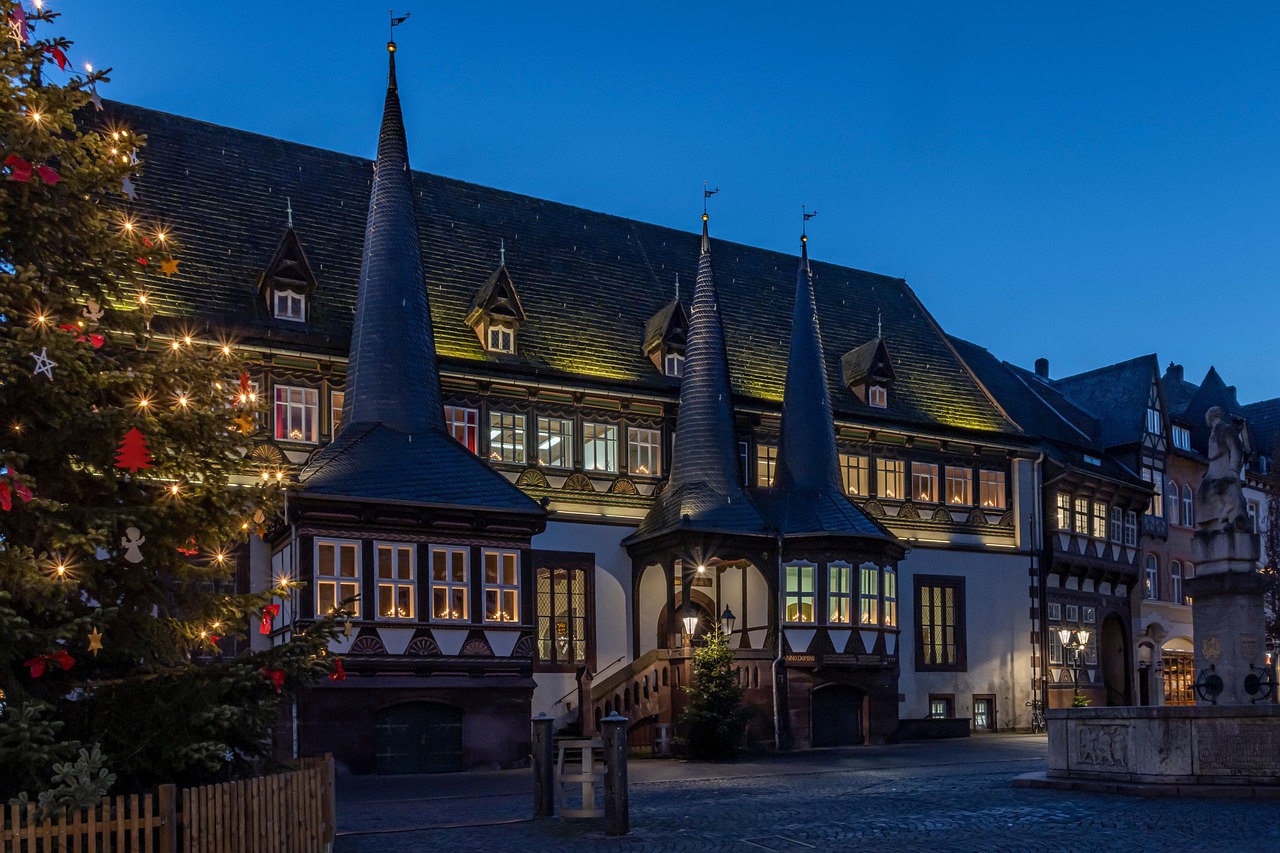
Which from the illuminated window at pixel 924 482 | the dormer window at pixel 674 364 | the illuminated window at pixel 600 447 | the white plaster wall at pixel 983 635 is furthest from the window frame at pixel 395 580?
the illuminated window at pixel 924 482

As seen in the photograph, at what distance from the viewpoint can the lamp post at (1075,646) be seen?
126 ft

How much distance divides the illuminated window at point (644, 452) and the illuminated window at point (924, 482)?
26.5ft

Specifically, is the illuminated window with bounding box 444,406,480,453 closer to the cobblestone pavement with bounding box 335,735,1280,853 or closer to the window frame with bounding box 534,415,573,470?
the window frame with bounding box 534,415,573,470

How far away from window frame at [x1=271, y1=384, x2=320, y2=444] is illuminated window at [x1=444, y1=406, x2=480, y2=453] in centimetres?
280

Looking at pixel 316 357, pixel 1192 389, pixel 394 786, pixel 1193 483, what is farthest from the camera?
pixel 1192 389

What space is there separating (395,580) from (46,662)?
575 inches

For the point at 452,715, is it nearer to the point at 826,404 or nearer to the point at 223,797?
the point at 826,404

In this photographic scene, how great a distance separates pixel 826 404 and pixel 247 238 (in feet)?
45.6

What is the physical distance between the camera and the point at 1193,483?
1954 inches

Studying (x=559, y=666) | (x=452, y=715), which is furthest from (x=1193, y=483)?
(x=452, y=715)

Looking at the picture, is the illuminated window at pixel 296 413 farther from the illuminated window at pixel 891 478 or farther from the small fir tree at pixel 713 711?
the illuminated window at pixel 891 478

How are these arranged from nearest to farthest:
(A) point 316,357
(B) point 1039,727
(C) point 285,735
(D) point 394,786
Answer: (D) point 394,786 → (C) point 285,735 → (A) point 316,357 → (B) point 1039,727

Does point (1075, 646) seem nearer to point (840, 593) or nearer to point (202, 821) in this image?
point (840, 593)

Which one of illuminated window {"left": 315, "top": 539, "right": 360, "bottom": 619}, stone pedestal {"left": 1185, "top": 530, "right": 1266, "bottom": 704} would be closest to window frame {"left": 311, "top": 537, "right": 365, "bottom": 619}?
illuminated window {"left": 315, "top": 539, "right": 360, "bottom": 619}
